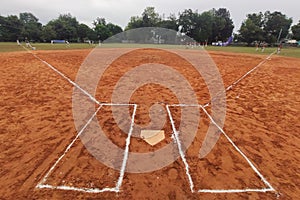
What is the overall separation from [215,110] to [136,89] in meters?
3.06

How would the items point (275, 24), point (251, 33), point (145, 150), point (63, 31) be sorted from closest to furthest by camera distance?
point (145, 150) → point (251, 33) → point (275, 24) → point (63, 31)

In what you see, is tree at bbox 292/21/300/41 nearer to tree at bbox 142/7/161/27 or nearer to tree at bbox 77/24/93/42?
tree at bbox 142/7/161/27

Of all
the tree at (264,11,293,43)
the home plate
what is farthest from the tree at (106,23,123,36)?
the home plate

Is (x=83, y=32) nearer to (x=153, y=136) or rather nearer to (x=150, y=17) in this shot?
(x=150, y=17)

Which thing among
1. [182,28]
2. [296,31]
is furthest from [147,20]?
[296,31]

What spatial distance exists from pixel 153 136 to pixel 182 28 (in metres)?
63.6

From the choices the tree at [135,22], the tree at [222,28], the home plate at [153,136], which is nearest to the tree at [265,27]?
the tree at [222,28]

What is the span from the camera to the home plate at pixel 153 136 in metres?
4.17

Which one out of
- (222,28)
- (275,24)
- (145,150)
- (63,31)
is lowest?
(145,150)

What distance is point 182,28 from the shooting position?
6241 cm

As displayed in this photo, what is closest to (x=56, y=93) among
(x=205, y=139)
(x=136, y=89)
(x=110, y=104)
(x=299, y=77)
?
(x=110, y=104)

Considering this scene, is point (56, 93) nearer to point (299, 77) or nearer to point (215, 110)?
point (215, 110)

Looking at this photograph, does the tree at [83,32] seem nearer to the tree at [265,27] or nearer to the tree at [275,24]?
the tree at [265,27]

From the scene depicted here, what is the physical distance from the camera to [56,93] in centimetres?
689
